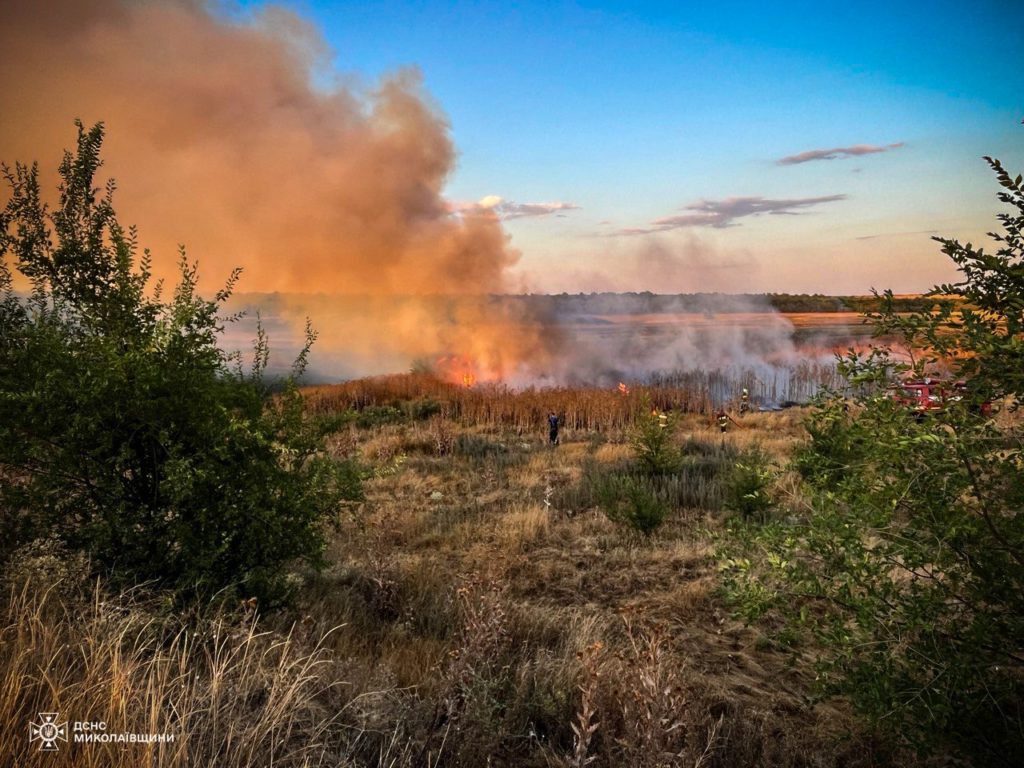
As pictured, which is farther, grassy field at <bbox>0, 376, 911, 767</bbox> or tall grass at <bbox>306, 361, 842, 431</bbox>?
tall grass at <bbox>306, 361, 842, 431</bbox>

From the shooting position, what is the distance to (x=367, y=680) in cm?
353

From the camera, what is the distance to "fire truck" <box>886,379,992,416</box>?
2.87m

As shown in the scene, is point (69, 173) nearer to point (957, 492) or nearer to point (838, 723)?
point (957, 492)

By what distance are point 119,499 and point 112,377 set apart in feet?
3.29

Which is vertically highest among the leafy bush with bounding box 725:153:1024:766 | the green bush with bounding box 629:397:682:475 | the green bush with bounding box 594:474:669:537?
the leafy bush with bounding box 725:153:1024:766

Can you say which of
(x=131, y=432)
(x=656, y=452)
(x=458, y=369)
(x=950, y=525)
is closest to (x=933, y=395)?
(x=950, y=525)

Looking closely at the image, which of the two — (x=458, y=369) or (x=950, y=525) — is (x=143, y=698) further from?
(x=458, y=369)

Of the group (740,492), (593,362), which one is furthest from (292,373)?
(593,362)

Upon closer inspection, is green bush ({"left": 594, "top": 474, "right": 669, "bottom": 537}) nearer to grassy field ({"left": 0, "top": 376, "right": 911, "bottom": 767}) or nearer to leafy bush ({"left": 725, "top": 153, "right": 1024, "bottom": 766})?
grassy field ({"left": 0, "top": 376, "right": 911, "bottom": 767})

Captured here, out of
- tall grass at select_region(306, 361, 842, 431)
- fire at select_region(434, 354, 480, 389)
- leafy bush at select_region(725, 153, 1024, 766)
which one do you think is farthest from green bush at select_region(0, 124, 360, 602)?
fire at select_region(434, 354, 480, 389)

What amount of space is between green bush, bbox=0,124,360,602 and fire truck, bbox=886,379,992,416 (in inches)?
156

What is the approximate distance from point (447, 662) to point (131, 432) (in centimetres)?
291

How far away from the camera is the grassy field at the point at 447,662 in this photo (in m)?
2.52

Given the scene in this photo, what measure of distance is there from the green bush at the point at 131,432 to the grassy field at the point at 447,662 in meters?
0.36
